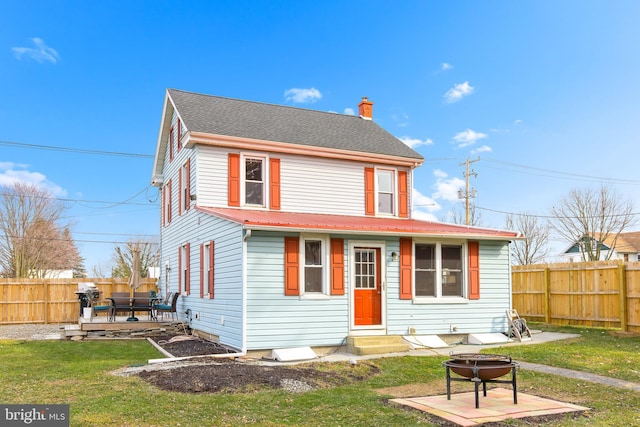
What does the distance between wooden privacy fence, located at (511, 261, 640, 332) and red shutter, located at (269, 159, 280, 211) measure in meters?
9.38

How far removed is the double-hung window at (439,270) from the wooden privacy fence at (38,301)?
42.7ft

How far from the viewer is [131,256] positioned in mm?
43406

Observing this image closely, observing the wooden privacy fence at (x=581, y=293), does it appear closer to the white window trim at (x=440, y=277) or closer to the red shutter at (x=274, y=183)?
the white window trim at (x=440, y=277)

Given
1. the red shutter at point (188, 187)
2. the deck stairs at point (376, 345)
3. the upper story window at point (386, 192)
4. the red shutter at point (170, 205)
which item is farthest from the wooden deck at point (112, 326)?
the upper story window at point (386, 192)

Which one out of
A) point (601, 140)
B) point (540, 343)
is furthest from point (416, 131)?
point (540, 343)

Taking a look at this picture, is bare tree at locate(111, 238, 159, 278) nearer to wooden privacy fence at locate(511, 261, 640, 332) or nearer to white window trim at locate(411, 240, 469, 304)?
wooden privacy fence at locate(511, 261, 640, 332)

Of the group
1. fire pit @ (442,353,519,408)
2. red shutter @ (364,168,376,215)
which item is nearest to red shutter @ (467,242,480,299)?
red shutter @ (364,168,376,215)

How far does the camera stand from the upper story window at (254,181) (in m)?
15.0

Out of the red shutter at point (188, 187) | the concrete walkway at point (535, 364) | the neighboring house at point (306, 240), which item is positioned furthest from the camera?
the red shutter at point (188, 187)

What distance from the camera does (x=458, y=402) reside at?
721cm

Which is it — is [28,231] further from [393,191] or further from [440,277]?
[440,277]

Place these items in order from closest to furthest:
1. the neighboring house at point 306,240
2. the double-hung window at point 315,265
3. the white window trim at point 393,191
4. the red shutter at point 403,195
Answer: the neighboring house at point 306,240 → the double-hung window at point 315,265 → the white window trim at point 393,191 → the red shutter at point 403,195

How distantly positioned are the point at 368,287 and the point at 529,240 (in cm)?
3217

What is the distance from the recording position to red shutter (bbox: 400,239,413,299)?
43.9ft
